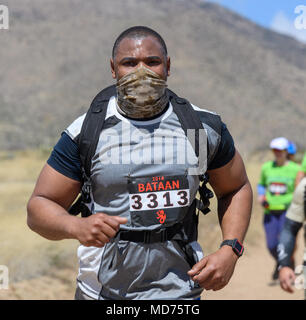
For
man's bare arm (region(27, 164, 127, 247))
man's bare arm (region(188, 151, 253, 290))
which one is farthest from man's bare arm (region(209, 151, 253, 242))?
man's bare arm (region(27, 164, 127, 247))

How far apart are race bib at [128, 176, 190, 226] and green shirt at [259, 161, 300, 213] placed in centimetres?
596

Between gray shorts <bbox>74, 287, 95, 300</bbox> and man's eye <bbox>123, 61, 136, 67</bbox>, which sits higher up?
man's eye <bbox>123, 61, 136, 67</bbox>

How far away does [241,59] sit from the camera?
67.2m

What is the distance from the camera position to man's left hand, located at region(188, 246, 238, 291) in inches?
97.8

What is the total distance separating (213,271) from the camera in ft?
8.23

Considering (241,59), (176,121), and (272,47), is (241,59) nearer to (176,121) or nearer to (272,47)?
(272,47)

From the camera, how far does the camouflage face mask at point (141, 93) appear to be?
8.71 feet

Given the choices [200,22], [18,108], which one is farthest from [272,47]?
[18,108]

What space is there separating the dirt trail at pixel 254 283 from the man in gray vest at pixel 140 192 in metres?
5.40

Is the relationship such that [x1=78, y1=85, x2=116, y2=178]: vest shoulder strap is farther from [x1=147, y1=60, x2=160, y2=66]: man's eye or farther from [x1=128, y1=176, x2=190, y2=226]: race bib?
[x1=147, y1=60, x2=160, y2=66]: man's eye
